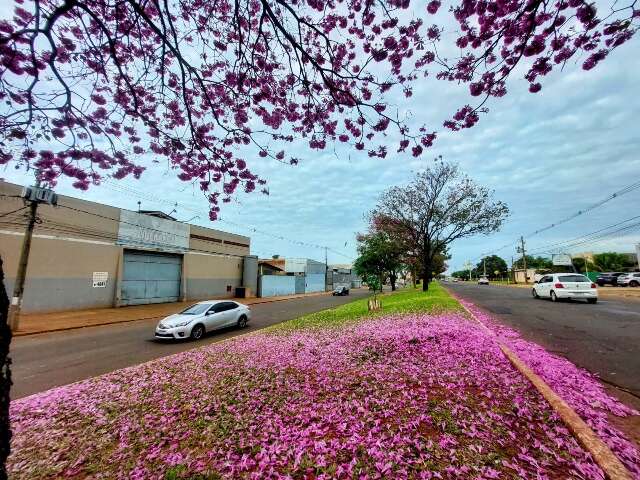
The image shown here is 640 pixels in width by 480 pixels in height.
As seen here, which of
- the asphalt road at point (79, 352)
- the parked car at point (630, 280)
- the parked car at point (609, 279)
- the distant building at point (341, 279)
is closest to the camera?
the asphalt road at point (79, 352)

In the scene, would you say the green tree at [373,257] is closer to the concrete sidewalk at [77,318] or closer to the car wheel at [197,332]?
the concrete sidewalk at [77,318]

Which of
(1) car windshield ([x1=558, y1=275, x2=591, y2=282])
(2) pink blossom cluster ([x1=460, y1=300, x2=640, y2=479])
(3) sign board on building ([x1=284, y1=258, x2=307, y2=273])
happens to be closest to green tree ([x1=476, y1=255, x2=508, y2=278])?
(3) sign board on building ([x1=284, y1=258, x2=307, y2=273])

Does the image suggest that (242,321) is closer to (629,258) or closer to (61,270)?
(61,270)

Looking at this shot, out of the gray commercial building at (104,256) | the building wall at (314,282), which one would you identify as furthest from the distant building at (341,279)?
the gray commercial building at (104,256)

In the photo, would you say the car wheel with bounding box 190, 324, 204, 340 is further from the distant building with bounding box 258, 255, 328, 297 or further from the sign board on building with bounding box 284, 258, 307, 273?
the sign board on building with bounding box 284, 258, 307, 273

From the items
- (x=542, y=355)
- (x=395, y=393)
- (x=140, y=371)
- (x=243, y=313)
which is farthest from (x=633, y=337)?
(x=243, y=313)

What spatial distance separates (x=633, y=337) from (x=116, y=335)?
17.6 meters

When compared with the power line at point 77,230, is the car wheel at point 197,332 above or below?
below

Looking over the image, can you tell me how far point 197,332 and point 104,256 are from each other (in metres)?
15.2

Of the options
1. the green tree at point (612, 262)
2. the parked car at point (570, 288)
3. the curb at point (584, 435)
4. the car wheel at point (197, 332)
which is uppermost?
the green tree at point (612, 262)

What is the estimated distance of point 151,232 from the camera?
27.0 meters

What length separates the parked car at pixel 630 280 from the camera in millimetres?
36750

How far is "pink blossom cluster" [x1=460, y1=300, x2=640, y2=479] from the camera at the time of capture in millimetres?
2992

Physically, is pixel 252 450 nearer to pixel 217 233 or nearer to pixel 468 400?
pixel 468 400
